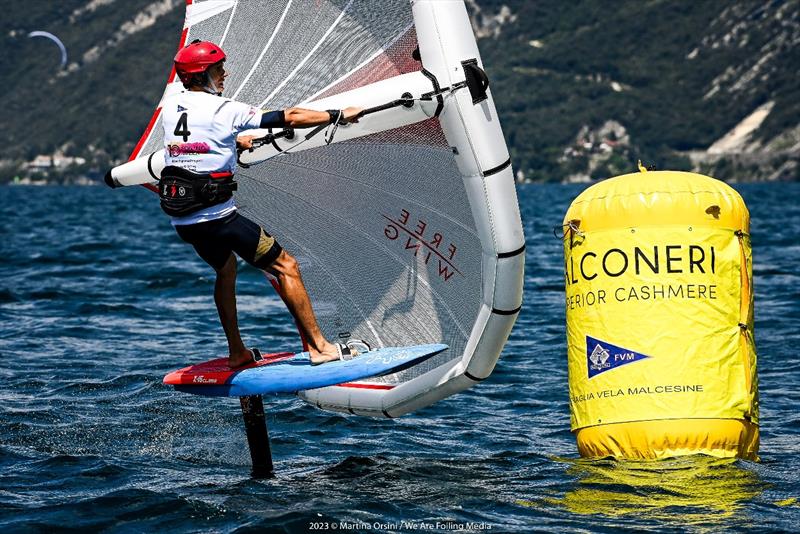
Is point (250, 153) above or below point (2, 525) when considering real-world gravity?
above

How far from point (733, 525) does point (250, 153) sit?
4359 mm

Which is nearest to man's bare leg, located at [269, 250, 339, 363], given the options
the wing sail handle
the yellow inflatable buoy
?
the wing sail handle

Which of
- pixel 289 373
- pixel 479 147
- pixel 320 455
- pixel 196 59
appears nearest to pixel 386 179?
pixel 479 147

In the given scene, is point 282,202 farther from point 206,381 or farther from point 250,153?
point 206,381

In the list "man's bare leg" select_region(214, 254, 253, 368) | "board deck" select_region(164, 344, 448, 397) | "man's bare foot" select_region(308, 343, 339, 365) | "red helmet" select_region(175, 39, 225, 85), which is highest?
"red helmet" select_region(175, 39, 225, 85)

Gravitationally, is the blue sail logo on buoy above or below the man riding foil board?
below

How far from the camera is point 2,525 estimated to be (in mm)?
7910

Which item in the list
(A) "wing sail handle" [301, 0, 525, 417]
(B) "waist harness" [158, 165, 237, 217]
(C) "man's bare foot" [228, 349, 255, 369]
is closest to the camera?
(B) "waist harness" [158, 165, 237, 217]

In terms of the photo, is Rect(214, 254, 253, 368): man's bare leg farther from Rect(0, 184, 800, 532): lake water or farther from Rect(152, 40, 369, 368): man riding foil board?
Rect(0, 184, 800, 532): lake water

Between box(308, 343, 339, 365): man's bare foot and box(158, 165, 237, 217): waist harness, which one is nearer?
box(158, 165, 237, 217): waist harness

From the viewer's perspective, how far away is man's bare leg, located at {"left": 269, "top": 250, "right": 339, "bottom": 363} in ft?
29.2

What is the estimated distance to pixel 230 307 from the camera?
30.1 ft

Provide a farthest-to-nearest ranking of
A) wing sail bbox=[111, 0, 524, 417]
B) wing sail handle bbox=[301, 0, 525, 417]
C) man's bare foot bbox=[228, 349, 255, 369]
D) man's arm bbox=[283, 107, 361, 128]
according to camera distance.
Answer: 1. man's bare foot bbox=[228, 349, 255, 369]
2. wing sail bbox=[111, 0, 524, 417]
3. wing sail handle bbox=[301, 0, 525, 417]
4. man's arm bbox=[283, 107, 361, 128]

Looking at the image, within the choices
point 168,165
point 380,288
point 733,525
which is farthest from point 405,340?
point 733,525
